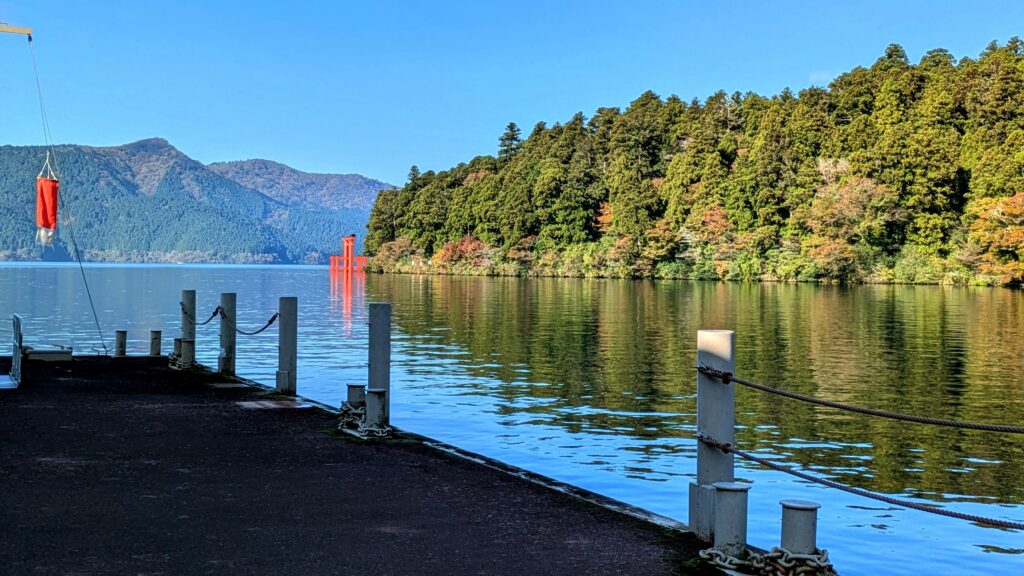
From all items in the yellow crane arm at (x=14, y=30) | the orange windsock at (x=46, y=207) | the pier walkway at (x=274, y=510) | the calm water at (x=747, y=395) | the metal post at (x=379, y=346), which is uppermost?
the yellow crane arm at (x=14, y=30)

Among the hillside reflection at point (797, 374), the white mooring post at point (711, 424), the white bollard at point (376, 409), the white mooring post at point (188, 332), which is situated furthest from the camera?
the white mooring post at point (188, 332)

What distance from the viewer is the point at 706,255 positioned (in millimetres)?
Result: 86688

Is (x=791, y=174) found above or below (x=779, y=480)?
above

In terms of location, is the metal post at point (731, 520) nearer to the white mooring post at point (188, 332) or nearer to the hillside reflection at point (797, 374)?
the hillside reflection at point (797, 374)

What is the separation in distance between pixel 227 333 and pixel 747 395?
30.7 feet

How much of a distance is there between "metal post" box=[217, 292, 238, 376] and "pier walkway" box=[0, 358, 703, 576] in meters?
4.68

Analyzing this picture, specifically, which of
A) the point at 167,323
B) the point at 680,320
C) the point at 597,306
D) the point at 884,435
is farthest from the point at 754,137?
the point at 884,435

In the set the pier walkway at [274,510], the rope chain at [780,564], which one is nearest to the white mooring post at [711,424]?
the pier walkway at [274,510]

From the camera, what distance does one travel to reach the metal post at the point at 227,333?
15091 millimetres

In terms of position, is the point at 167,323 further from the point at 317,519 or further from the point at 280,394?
the point at 317,519

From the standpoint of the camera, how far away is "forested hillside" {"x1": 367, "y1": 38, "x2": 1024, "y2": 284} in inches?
2749

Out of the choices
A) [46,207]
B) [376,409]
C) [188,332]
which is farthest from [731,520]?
[46,207]

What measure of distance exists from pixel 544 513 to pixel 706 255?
81.8 m

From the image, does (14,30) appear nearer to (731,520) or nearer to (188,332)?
(188,332)
